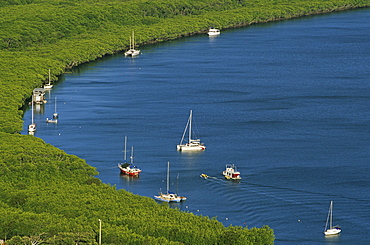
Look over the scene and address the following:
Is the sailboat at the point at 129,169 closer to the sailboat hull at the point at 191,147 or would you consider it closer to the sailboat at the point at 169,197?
the sailboat at the point at 169,197

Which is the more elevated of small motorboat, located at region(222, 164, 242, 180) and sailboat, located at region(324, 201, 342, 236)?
small motorboat, located at region(222, 164, 242, 180)

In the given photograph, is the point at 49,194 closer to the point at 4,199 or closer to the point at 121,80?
the point at 4,199

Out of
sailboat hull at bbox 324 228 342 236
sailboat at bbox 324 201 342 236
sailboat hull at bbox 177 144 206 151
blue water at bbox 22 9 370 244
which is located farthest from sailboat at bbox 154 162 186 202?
sailboat hull at bbox 177 144 206 151

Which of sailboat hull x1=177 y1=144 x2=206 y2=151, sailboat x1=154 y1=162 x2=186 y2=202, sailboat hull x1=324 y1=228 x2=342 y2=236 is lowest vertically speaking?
sailboat hull x1=324 y1=228 x2=342 y2=236

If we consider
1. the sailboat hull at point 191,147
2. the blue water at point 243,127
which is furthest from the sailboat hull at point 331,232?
the sailboat hull at point 191,147

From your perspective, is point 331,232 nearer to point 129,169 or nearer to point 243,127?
point 129,169

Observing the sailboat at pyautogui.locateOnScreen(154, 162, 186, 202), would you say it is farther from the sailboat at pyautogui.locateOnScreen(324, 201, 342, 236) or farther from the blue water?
the sailboat at pyautogui.locateOnScreen(324, 201, 342, 236)

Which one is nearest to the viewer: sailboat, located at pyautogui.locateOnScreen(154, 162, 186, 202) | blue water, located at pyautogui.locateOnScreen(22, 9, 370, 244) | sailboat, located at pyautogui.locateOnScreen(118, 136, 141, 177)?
blue water, located at pyautogui.locateOnScreen(22, 9, 370, 244)

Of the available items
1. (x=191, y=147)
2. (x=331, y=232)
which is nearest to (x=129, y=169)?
(x=191, y=147)

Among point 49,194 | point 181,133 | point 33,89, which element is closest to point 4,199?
point 49,194
